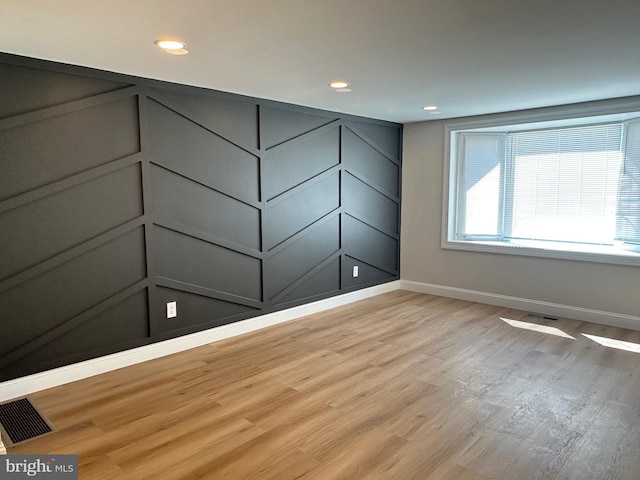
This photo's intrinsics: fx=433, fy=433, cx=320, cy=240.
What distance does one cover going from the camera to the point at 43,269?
9.55 feet

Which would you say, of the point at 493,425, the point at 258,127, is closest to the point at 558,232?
the point at 493,425

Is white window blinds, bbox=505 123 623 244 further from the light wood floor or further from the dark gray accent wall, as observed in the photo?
the dark gray accent wall

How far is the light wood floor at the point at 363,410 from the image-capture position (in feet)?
7.19

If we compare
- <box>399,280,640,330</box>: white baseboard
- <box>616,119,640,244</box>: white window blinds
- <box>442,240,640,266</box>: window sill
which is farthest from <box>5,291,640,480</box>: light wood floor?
<box>616,119,640,244</box>: white window blinds

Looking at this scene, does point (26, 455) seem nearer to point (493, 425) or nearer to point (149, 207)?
point (149, 207)

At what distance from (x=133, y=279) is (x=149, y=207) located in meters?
0.58

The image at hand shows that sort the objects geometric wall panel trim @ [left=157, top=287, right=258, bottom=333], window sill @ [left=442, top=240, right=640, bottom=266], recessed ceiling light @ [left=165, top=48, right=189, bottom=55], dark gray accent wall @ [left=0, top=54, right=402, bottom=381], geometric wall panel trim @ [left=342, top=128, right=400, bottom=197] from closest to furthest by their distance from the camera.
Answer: recessed ceiling light @ [left=165, top=48, right=189, bottom=55] < dark gray accent wall @ [left=0, top=54, right=402, bottom=381] < geometric wall panel trim @ [left=157, top=287, right=258, bottom=333] < window sill @ [left=442, top=240, right=640, bottom=266] < geometric wall panel trim @ [left=342, top=128, right=400, bottom=197]

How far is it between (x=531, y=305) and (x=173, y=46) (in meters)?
4.47

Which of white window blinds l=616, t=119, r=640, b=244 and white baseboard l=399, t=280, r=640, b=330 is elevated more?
white window blinds l=616, t=119, r=640, b=244

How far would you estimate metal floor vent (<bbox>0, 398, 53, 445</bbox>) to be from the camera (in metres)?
2.43

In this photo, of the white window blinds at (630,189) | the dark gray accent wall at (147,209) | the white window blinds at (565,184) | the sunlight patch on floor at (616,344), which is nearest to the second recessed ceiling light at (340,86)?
the dark gray accent wall at (147,209)

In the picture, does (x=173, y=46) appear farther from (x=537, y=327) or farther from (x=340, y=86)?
(x=537, y=327)

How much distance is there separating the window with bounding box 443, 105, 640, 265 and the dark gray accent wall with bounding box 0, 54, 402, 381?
62.1 inches

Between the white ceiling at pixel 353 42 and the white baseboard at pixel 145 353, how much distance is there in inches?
83.5
